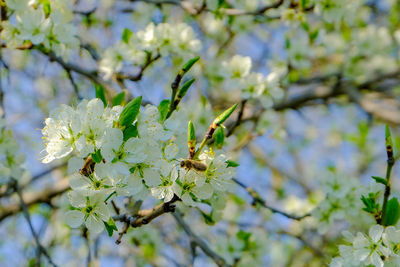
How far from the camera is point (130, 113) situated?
4.42 ft

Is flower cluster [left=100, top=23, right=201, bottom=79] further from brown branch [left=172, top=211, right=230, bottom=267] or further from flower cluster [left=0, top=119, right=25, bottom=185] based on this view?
brown branch [left=172, top=211, right=230, bottom=267]

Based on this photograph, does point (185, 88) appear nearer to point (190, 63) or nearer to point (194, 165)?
point (190, 63)

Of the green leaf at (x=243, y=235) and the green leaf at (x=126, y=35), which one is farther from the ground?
the green leaf at (x=126, y=35)

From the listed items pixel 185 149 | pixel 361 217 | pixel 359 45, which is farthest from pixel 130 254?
pixel 359 45

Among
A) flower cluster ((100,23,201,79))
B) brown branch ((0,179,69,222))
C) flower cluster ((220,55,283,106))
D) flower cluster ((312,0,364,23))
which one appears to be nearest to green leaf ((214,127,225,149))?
flower cluster ((220,55,283,106))

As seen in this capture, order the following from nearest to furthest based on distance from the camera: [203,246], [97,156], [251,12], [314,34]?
[97,156] → [203,246] → [251,12] → [314,34]

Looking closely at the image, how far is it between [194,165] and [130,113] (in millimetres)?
277

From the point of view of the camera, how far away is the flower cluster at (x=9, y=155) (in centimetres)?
222

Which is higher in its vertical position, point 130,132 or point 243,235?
point 130,132

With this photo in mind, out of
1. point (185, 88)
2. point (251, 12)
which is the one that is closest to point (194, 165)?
point (185, 88)

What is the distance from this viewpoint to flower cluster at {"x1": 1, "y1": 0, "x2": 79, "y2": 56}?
204 centimetres

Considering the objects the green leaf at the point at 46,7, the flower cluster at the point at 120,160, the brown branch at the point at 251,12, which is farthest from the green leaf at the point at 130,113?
the brown branch at the point at 251,12

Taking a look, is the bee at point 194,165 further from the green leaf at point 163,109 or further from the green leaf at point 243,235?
the green leaf at point 243,235

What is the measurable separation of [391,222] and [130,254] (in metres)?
2.35
